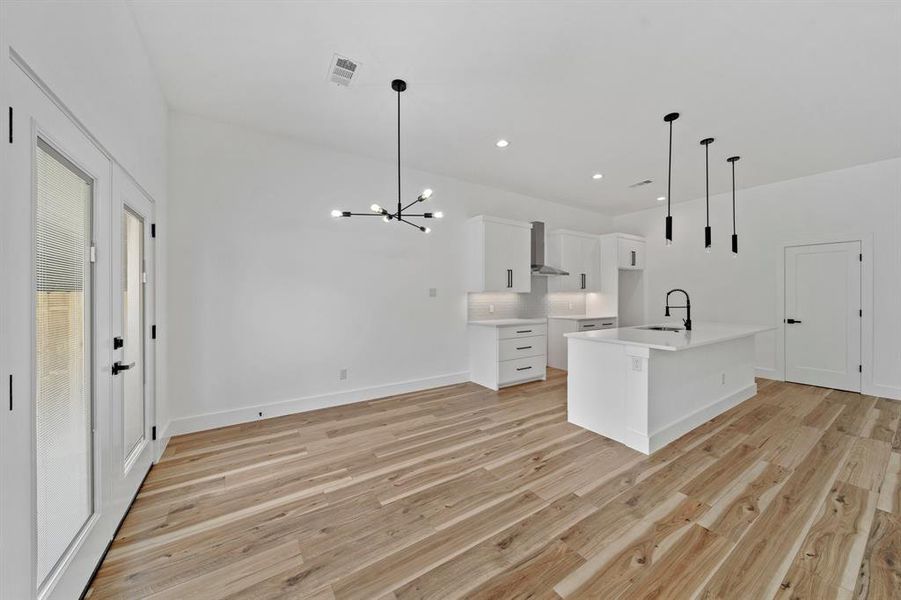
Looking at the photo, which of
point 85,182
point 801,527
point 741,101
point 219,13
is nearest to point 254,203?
point 219,13

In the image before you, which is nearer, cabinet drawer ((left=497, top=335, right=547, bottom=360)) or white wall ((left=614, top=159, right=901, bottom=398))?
white wall ((left=614, top=159, right=901, bottom=398))

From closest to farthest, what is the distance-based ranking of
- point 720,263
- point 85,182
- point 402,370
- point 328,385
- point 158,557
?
1. point 85,182
2. point 158,557
3. point 328,385
4. point 402,370
5. point 720,263

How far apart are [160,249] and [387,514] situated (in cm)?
283

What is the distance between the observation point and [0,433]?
973mm

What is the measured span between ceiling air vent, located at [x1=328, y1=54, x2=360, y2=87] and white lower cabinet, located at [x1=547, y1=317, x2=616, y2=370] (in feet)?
Result: 15.4

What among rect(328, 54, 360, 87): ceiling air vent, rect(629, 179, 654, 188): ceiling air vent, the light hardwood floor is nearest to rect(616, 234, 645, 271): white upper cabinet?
rect(629, 179, 654, 188): ceiling air vent

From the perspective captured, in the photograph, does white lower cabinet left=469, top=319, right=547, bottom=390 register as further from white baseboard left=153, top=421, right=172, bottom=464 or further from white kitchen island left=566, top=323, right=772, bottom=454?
white baseboard left=153, top=421, right=172, bottom=464

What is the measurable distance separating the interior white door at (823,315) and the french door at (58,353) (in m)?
7.40

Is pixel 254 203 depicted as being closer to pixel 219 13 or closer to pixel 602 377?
pixel 219 13

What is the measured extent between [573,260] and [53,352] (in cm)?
610

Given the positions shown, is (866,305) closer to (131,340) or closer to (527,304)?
(527,304)

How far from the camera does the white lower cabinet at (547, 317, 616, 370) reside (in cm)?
577

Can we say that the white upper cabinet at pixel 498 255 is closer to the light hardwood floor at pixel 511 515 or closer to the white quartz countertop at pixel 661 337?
the white quartz countertop at pixel 661 337

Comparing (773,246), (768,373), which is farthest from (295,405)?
(773,246)
